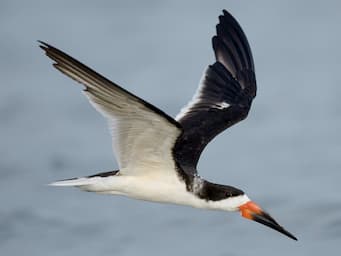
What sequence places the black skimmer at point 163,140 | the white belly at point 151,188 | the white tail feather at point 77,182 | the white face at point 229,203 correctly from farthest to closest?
the white face at point 229,203
the white belly at point 151,188
the white tail feather at point 77,182
the black skimmer at point 163,140

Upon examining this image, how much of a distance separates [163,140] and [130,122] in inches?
11.9

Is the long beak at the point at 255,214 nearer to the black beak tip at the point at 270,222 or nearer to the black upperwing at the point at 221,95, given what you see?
the black beak tip at the point at 270,222

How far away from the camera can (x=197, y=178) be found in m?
7.92

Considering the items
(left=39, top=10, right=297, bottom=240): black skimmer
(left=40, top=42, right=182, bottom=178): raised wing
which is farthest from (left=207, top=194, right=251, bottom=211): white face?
(left=40, top=42, right=182, bottom=178): raised wing

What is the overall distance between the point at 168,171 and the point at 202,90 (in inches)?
86.9

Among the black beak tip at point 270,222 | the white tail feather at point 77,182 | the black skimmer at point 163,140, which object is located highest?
the black skimmer at point 163,140

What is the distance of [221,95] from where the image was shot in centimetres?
991

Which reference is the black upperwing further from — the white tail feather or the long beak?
the white tail feather

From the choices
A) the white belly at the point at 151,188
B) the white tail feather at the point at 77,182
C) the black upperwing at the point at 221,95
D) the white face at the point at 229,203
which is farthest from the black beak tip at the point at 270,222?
the white tail feather at the point at 77,182

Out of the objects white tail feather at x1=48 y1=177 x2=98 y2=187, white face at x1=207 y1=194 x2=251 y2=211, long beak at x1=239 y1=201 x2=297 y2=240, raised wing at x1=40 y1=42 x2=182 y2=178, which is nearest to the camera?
raised wing at x1=40 y1=42 x2=182 y2=178

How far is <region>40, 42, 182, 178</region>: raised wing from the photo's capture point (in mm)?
6586

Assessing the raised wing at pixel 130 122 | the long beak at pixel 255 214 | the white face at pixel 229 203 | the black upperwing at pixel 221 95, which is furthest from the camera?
the black upperwing at pixel 221 95

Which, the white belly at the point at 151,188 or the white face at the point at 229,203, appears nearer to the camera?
the white belly at the point at 151,188

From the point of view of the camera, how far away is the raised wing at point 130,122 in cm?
659
